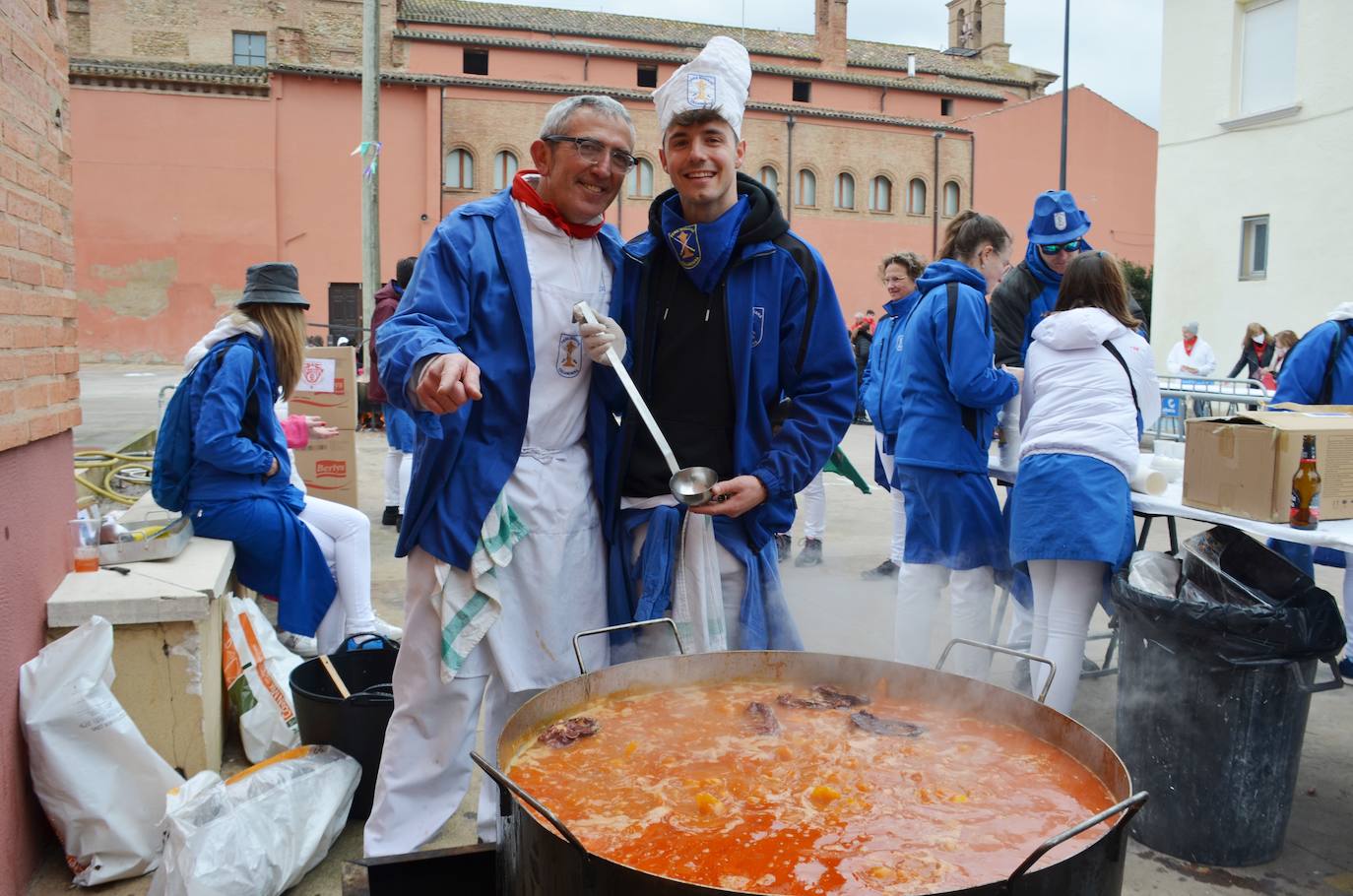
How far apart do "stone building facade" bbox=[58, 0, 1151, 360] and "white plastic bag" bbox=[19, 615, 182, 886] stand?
1173 inches

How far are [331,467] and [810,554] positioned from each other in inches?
144

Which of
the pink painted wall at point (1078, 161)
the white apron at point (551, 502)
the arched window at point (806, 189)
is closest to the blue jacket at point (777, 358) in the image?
the white apron at point (551, 502)

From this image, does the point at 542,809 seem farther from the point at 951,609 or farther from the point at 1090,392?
the point at 951,609

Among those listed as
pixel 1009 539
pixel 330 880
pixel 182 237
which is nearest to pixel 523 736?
pixel 330 880

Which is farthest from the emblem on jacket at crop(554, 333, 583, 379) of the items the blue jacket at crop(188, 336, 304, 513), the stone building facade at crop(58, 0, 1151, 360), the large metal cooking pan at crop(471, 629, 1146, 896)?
the stone building facade at crop(58, 0, 1151, 360)

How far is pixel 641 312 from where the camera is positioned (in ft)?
8.18

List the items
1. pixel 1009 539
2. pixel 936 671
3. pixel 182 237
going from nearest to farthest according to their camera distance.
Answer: pixel 936 671 < pixel 1009 539 < pixel 182 237

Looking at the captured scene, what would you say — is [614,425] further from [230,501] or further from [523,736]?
[230,501]

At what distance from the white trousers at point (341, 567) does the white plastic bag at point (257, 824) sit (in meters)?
1.37

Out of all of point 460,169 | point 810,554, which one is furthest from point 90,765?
point 460,169

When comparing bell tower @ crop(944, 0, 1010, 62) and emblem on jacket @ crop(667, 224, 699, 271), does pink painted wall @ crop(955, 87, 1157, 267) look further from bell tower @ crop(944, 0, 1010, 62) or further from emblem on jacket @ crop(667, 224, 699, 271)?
emblem on jacket @ crop(667, 224, 699, 271)

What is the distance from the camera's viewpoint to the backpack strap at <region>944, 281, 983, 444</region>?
396cm

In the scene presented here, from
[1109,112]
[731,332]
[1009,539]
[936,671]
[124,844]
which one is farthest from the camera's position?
[1109,112]

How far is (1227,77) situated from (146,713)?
20403 millimetres
